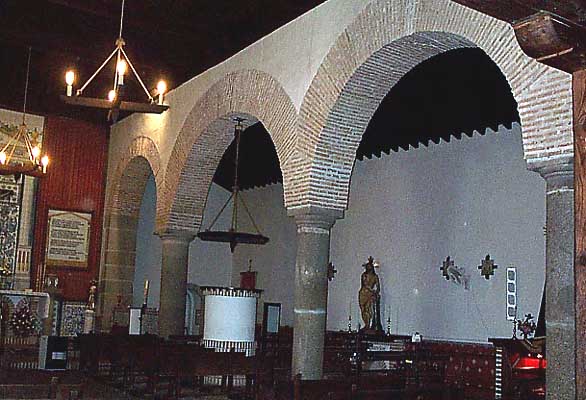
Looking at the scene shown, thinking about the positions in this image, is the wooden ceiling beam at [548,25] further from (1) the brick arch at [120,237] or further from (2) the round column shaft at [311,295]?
(1) the brick arch at [120,237]

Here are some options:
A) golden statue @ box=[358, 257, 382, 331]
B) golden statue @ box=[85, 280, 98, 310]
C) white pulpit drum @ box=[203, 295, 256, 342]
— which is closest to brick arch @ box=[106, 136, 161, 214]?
golden statue @ box=[85, 280, 98, 310]

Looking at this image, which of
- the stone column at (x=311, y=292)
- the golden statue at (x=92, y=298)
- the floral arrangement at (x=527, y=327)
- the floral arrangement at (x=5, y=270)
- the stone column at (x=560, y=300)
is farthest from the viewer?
the golden statue at (x=92, y=298)

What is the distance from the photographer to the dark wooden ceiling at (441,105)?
10.6 meters

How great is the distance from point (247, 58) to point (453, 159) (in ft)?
15.0

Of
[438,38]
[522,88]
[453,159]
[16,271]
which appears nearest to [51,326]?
[16,271]

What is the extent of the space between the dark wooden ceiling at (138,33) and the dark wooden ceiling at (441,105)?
2.37 m

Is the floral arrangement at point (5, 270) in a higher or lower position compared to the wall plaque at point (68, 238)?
lower

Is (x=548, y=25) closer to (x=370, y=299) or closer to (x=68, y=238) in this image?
(x=370, y=299)

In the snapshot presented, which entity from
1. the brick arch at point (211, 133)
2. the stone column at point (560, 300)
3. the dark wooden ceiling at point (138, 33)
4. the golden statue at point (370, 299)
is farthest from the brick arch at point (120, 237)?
the stone column at point (560, 300)

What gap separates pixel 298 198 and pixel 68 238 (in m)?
→ 8.02

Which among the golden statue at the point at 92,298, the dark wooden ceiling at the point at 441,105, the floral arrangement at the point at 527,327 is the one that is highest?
the dark wooden ceiling at the point at 441,105

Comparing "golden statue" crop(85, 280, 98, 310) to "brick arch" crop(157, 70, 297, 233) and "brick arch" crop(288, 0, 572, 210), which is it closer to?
"brick arch" crop(157, 70, 297, 233)

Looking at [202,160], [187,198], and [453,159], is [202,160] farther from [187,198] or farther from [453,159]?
[453,159]

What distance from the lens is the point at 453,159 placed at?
13.5 meters
